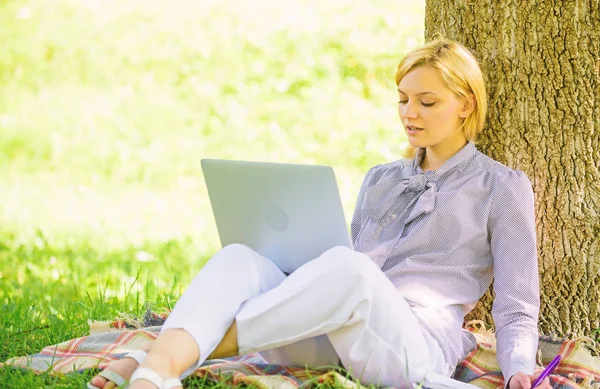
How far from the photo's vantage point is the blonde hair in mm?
2906

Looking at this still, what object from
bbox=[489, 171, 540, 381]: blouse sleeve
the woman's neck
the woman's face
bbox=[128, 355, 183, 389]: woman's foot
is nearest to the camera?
bbox=[128, 355, 183, 389]: woman's foot

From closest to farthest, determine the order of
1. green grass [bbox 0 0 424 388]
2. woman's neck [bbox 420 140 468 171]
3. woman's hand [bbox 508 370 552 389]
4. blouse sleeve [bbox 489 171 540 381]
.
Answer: woman's hand [bbox 508 370 552 389] → blouse sleeve [bbox 489 171 540 381] → woman's neck [bbox 420 140 468 171] → green grass [bbox 0 0 424 388]

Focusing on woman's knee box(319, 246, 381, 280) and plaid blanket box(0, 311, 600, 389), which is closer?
woman's knee box(319, 246, 381, 280)

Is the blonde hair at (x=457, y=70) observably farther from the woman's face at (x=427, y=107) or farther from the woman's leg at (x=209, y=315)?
the woman's leg at (x=209, y=315)

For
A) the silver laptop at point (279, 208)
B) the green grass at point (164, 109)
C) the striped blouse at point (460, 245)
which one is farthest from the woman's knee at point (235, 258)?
the green grass at point (164, 109)

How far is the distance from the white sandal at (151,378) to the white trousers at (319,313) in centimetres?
12

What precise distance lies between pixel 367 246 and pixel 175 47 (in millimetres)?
5221

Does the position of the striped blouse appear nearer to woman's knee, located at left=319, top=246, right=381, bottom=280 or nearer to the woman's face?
the woman's face

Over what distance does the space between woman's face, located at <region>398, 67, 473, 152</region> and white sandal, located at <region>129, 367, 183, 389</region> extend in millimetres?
1197

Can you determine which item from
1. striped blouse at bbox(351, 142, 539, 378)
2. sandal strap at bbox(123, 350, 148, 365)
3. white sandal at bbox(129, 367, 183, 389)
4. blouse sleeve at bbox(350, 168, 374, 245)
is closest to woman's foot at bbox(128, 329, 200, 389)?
white sandal at bbox(129, 367, 183, 389)

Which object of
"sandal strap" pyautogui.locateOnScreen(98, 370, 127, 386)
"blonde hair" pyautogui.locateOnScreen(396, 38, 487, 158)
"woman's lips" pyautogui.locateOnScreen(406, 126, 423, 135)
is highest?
"blonde hair" pyautogui.locateOnScreen(396, 38, 487, 158)

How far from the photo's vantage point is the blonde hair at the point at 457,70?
291 centimetres

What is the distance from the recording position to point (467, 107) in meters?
3.01

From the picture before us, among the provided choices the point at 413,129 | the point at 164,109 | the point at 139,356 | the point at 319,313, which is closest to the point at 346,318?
the point at 319,313
